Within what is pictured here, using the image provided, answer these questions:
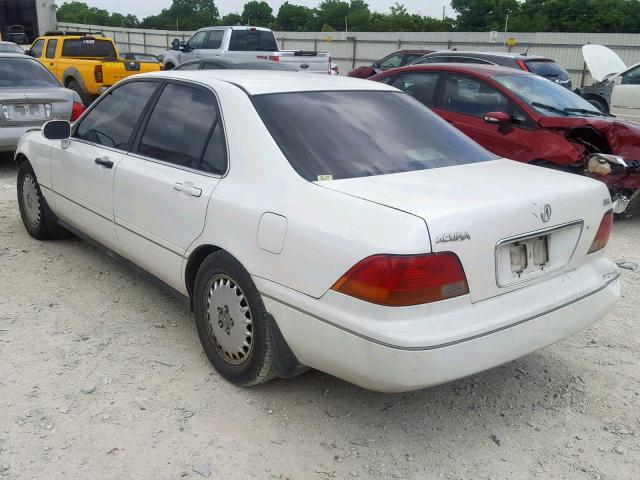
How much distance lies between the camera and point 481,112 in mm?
7195

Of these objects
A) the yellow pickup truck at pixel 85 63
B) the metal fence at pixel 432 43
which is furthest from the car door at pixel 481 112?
the metal fence at pixel 432 43

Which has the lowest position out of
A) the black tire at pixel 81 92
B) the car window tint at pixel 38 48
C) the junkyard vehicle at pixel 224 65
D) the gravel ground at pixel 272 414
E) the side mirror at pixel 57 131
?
the gravel ground at pixel 272 414

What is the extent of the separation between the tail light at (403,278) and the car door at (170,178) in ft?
3.55

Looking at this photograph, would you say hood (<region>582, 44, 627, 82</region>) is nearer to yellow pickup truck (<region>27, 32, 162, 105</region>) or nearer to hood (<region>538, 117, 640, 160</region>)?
hood (<region>538, 117, 640, 160</region>)

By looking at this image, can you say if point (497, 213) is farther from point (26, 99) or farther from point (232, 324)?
point (26, 99)

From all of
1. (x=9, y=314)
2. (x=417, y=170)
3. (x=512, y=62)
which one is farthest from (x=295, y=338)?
(x=512, y=62)

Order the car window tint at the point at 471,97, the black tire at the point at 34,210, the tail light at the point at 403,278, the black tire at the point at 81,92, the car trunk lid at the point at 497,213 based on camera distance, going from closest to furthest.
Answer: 1. the tail light at the point at 403,278
2. the car trunk lid at the point at 497,213
3. the black tire at the point at 34,210
4. the car window tint at the point at 471,97
5. the black tire at the point at 81,92

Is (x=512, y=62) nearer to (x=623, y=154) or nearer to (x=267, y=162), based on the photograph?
(x=623, y=154)

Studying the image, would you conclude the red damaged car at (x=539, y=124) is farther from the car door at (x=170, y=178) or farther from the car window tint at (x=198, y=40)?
the car window tint at (x=198, y=40)

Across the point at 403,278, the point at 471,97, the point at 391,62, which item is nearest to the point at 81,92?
the point at 391,62

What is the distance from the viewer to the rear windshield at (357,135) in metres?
3.12

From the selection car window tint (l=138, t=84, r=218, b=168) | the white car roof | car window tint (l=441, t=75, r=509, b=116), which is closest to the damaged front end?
car window tint (l=441, t=75, r=509, b=116)

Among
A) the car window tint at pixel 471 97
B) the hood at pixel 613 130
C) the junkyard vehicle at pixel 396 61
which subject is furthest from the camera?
the junkyard vehicle at pixel 396 61

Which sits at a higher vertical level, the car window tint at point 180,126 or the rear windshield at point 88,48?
the rear windshield at point 88,48
